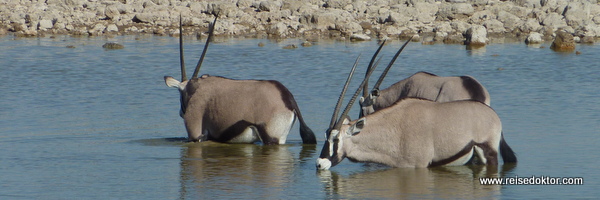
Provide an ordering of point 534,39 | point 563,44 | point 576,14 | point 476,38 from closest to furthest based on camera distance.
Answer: point 563,44 → point 476,38 → point 534,39 → point 576,14

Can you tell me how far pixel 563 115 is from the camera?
11.6 m

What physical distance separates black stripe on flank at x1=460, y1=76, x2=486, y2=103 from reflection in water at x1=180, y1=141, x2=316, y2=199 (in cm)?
159

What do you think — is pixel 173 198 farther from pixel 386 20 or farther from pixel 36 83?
pixel 386 20

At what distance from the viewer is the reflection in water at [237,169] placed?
298 inches

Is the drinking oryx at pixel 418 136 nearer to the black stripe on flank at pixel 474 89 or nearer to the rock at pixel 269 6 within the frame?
the black stripe on flank at pixel 474 89

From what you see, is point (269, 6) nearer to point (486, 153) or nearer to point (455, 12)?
point (455, 12)

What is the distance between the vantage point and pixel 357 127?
25.4ft

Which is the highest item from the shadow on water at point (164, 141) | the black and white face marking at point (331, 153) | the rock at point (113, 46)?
the black and white face marking at point (331, 153)

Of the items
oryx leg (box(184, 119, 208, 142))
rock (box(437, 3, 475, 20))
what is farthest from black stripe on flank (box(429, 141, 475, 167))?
rock (box(437, 3, 475, 20))

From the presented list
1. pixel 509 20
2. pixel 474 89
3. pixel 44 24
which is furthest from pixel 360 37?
pixel 474 89

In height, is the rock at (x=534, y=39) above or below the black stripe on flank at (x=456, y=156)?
below

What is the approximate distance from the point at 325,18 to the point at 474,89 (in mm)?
16193

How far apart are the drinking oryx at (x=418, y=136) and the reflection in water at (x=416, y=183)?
4.1 inches

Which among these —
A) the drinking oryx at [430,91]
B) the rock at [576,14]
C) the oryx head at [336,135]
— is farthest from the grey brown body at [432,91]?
the rock at [576,14]
